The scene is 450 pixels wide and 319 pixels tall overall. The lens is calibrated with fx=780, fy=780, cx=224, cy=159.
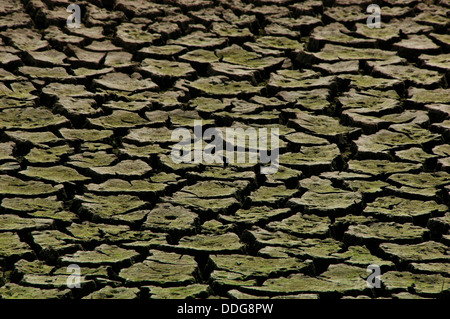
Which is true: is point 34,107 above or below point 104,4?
below

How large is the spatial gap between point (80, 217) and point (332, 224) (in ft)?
2.98

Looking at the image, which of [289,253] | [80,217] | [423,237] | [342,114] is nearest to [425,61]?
[342,114]

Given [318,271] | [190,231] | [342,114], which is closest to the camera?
[318,271]

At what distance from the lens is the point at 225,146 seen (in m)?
3.32

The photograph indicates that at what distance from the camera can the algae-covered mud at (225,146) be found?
8.33 feet

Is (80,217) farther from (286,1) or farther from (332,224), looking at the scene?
(286,1)

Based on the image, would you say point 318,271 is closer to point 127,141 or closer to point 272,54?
point 127,141

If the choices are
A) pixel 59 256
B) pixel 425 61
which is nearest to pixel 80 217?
pixel 59 256

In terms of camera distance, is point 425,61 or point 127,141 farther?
point 425,61

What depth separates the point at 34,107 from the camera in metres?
3.58

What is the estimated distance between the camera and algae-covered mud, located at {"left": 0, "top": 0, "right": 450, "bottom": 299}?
2.54 meters

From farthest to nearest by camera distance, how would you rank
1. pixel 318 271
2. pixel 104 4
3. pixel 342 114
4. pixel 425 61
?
1. pixel 104 4
2. pixel 425 61
3. pixel 342 114
4. pixel 318 271

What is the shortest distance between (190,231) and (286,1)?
233 cm

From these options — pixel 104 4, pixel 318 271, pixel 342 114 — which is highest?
pixel 104 4
